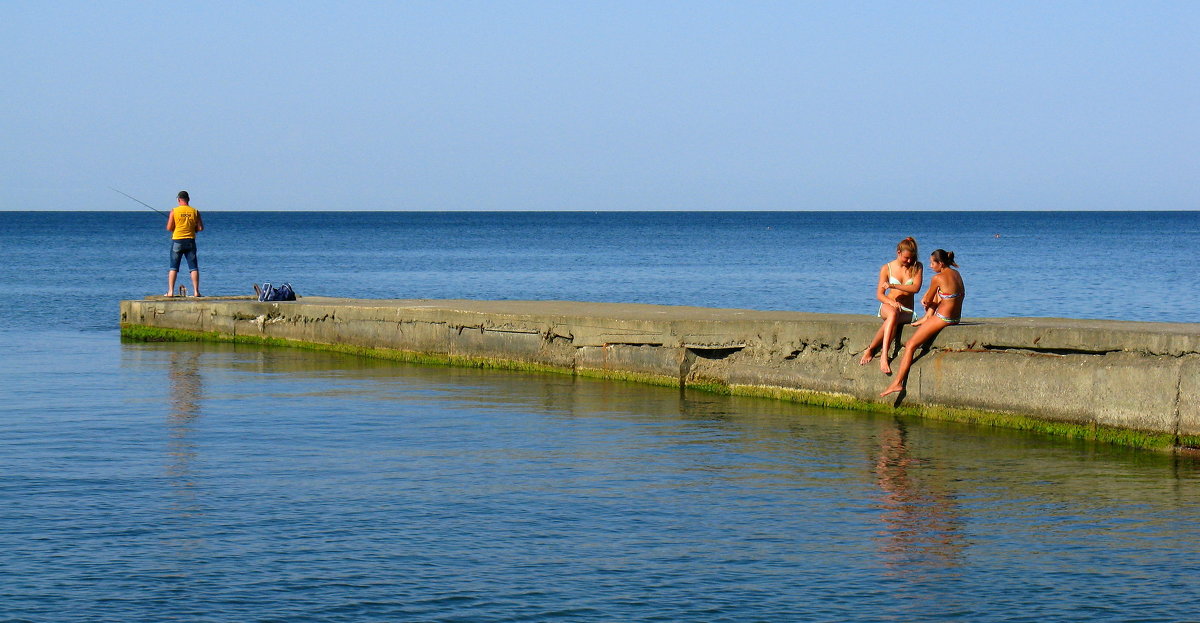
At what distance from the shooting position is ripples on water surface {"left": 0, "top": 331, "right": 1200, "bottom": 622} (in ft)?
20.3

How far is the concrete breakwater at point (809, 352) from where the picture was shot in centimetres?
1013

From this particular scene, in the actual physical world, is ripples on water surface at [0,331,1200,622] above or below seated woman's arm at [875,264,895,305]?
below

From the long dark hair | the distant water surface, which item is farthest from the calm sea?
the distant water surface

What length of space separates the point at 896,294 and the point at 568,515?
4651mm

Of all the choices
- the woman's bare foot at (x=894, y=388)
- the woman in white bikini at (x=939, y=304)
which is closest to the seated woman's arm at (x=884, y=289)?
the woman in white bikini at (x=939, y=304)

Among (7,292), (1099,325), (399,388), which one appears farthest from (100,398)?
(7,292)

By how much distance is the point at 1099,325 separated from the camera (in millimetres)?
11125

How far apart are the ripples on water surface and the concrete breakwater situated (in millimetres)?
300

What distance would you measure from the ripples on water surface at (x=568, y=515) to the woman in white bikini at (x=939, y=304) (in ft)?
2.14

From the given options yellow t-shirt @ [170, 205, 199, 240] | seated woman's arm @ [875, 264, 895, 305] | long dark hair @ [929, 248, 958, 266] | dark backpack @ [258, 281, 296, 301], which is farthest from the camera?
yellow t-shirt @ [170, 205, 199, 240]

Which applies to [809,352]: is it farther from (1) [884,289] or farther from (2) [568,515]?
(2) [568,515]

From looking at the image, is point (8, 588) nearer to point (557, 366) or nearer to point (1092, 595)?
point (1092, 595)

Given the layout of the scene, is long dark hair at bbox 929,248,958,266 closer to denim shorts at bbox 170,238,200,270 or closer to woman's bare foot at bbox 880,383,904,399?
woman's bare foot at bbox 880,383,904,399

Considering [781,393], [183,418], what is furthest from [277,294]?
[781,393]
